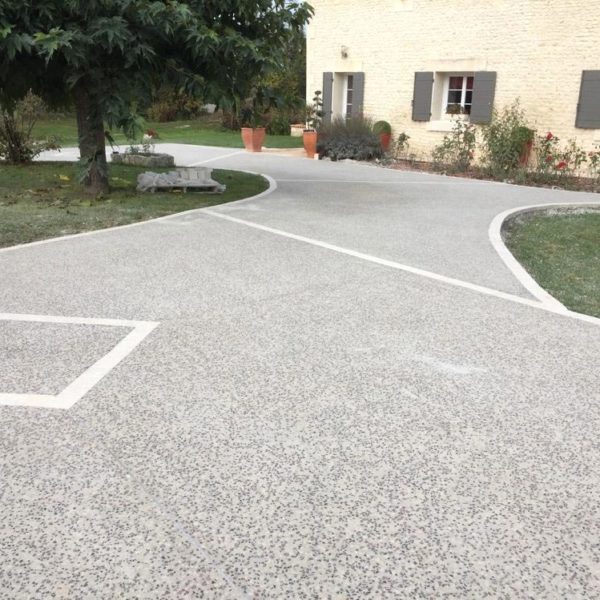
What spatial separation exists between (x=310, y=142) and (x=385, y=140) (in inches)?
81.4

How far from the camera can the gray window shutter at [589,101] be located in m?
13.2

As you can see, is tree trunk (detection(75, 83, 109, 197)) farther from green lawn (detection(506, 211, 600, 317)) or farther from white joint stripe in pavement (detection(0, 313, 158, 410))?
green lawn (detection(506, 211, 600, 317))

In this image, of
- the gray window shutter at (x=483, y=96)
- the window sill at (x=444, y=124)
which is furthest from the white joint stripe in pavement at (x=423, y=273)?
the window sill at (x=444, y=124)

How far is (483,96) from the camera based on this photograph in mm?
14914

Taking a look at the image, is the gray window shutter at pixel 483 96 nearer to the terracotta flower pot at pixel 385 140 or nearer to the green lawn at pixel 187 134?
the terracotta flower pot at pixel 385 140

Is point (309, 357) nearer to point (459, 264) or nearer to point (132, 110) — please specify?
point (459, 264)

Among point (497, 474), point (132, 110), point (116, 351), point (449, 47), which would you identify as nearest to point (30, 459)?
point (116, 351)

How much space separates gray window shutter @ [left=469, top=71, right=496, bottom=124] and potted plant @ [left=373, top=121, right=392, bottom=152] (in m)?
2.70

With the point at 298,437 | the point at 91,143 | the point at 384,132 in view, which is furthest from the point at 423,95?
the point at 298,437

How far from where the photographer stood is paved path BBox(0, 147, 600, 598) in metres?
2.28

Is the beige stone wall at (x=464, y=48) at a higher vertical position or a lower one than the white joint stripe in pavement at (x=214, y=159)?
higher

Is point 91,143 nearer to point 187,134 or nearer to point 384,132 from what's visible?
point 384,132

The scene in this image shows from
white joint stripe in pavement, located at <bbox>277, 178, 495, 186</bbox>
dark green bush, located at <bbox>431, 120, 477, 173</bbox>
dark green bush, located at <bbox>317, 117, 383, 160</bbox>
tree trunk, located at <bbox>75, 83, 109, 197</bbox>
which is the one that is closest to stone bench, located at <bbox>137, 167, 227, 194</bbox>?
tree trunk, located at <bbox>75, 83, 109, 197</bbox>

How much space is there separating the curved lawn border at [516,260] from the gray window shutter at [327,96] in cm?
954
